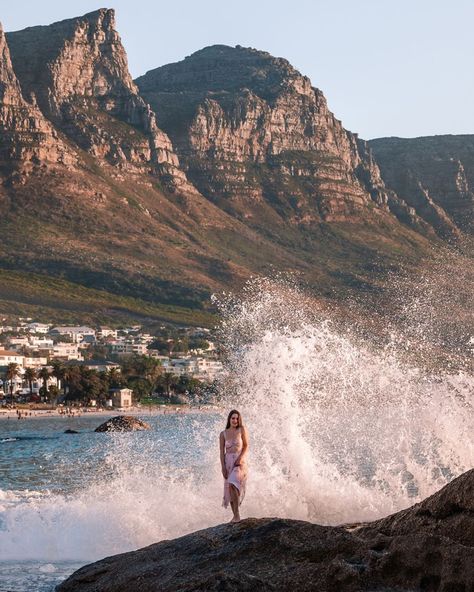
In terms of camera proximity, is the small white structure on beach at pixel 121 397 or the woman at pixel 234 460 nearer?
the woman at pixel 234 460

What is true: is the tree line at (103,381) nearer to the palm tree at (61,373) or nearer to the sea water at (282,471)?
the palm tree at (61,373)

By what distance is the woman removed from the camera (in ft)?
64.2

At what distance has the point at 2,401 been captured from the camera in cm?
17250

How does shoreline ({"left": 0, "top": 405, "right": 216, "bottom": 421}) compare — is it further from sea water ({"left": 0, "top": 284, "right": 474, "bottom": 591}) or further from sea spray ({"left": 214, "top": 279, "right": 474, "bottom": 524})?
sea spray ({"left": 214, "top": 279, "right": 474, "bottom": 524})

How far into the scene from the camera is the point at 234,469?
19625 millimetres

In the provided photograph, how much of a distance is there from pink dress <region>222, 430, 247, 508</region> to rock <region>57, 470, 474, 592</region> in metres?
3.82

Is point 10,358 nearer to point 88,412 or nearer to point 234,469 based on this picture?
point 88,412

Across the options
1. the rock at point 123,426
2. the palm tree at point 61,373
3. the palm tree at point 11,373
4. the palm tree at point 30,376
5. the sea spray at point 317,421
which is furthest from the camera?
the palm tree at point 30,376

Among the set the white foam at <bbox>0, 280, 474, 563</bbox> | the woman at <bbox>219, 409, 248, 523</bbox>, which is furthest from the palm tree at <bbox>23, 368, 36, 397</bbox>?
the woman at <bbox>219, 409, 248, 523</bbox>

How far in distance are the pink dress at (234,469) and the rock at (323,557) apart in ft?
12.5

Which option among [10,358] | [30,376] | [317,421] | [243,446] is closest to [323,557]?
[243,446]

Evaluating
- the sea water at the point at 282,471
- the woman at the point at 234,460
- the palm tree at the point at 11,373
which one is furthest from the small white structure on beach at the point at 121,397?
the woman at the point at 234,460

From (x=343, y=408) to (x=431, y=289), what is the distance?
154387mm

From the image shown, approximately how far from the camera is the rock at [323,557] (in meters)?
12.6
